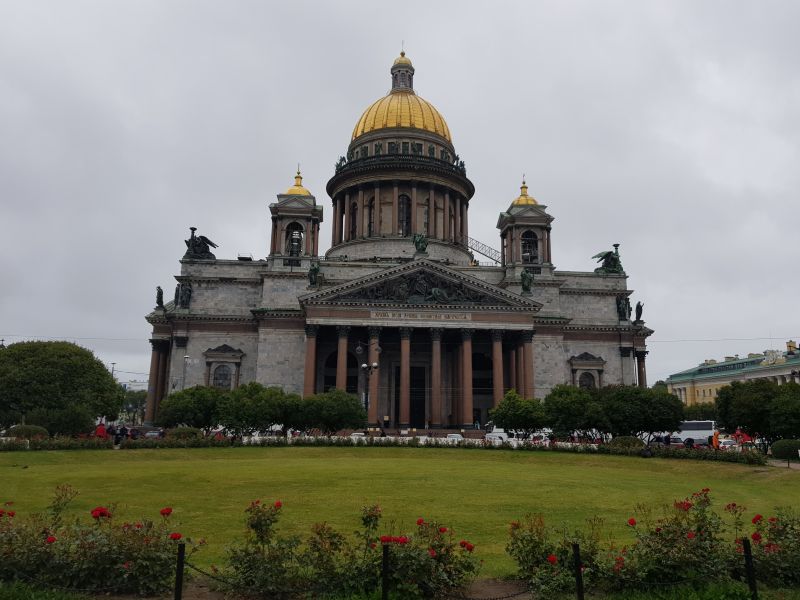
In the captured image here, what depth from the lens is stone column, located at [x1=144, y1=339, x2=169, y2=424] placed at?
64544mm

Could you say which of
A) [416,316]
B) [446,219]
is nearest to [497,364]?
[416,316]

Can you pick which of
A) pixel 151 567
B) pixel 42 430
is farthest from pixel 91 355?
pixel 151 567

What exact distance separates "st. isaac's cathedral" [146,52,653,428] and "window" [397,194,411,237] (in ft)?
0.45

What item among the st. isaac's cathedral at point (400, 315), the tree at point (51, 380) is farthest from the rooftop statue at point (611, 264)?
the tree at point (51, 380)

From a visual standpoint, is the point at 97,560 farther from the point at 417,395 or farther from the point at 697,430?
the point at 697,430

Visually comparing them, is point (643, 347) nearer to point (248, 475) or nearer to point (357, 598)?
point (248, 475)

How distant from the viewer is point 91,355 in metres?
65.3

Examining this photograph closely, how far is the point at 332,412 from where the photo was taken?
4453cm

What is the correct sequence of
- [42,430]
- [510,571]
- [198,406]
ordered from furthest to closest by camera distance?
[198,406] → [42,430] → [510,571]

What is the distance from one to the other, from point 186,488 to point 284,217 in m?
47.7

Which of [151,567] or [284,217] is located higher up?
[284,217]

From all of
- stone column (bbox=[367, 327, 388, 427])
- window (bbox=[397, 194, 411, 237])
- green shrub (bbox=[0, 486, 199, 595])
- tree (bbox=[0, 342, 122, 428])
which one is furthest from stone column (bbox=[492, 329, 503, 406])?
green shrub (bbox=[0, 486, 199, 595])

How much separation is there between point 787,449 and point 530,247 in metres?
36.7

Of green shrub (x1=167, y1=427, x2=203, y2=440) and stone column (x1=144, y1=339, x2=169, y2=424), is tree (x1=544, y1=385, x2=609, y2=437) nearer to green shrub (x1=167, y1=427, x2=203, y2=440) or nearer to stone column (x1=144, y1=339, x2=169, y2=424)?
green shrub (x1=167, y1=427, x2=203, y2=440)
